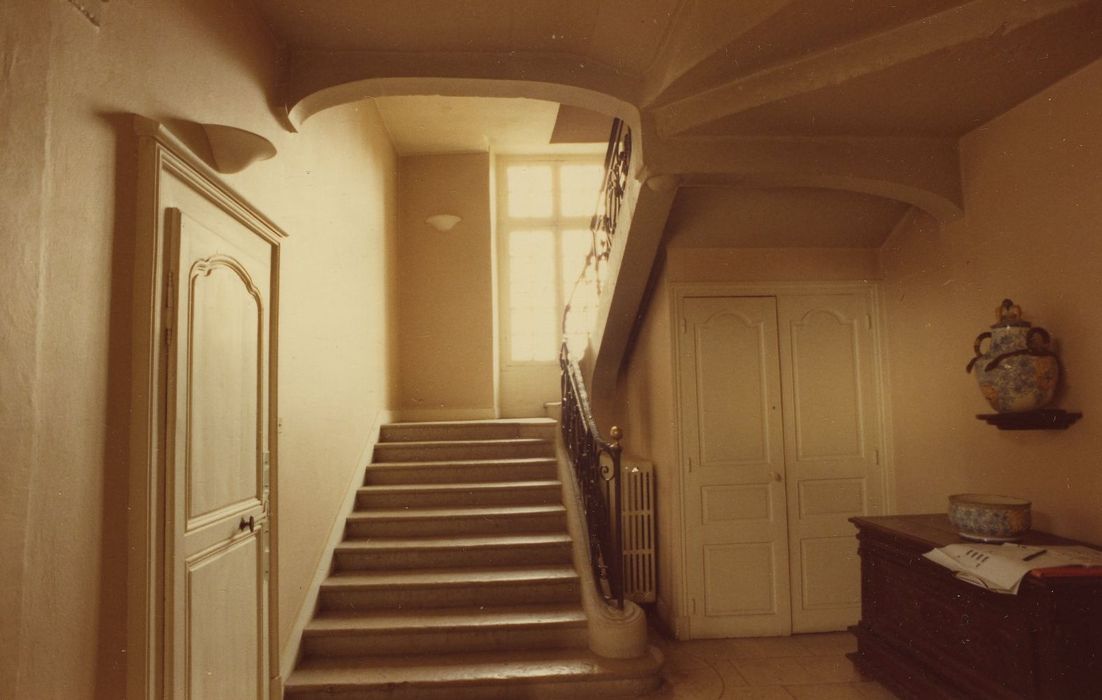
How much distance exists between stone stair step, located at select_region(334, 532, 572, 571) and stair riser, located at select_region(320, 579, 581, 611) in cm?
27

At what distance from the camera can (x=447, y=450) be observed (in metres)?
5.32

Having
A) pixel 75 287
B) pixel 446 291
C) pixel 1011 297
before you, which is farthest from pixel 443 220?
pixel 75 287

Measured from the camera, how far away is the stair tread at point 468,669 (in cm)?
335

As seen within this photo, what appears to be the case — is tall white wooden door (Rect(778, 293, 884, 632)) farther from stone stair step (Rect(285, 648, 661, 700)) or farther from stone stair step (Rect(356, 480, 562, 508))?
stone stair step (Rect(356, 480, 562, 508))

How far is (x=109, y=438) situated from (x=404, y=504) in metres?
3.06

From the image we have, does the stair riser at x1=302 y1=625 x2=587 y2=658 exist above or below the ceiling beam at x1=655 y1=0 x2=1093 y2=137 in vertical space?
below

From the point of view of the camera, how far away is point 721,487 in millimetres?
4500

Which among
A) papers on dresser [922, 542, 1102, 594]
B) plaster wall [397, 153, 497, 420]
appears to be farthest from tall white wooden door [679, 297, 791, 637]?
plaster wall [397, 153, 497, 420]

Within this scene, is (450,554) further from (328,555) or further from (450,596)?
(328,555)

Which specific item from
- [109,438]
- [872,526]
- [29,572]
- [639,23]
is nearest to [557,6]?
[639,23]

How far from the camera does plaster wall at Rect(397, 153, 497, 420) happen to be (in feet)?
22.1

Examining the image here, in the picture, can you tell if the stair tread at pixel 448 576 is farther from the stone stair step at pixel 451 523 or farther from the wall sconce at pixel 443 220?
the wall sconce at pixel 443 220

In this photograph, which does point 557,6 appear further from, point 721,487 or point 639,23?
point 721,487

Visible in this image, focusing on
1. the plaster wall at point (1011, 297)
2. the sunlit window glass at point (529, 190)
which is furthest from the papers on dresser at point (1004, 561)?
the sunlit window glass at point (529, 190)
